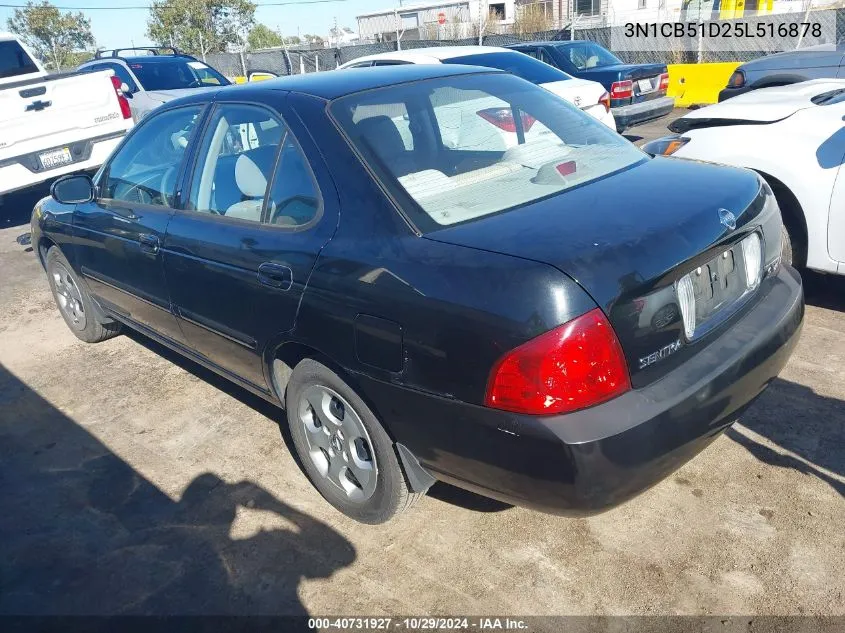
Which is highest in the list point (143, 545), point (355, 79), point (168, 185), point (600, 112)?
point (355, 79)

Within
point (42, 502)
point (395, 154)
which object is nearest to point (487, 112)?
point (395, 154)

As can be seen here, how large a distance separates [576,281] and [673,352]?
475 millimetres

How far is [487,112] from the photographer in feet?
10.5

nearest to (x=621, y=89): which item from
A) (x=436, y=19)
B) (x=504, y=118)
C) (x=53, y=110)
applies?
(x=53, y=110)

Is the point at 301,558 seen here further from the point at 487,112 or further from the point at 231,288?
the point at 487,112

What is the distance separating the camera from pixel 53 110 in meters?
8.13

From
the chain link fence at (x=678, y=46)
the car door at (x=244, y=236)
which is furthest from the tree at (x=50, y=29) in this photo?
the car door at (x=244, y=236)

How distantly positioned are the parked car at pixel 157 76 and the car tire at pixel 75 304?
601 cm

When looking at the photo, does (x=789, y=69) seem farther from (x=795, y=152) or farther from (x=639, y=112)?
(x=795, y=152)

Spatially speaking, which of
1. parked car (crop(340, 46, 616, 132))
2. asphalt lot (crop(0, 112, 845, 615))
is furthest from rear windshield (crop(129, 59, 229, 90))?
asphalt lot (crop(0, 112, 845, 615))

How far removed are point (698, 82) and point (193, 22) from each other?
45389 millimetres

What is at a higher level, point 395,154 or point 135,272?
point 395,154

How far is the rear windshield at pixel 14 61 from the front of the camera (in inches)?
391

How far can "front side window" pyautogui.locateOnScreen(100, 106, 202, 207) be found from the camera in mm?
3540
